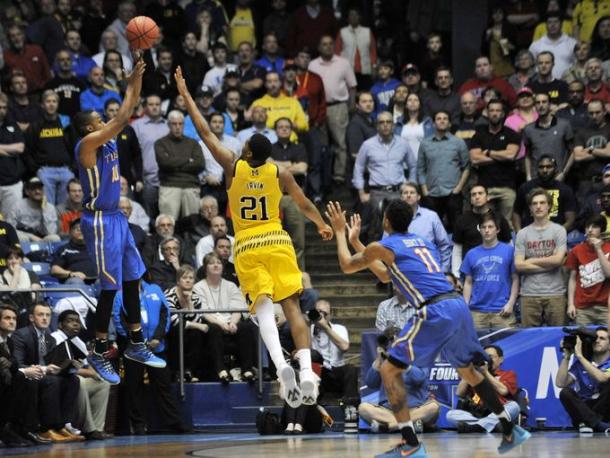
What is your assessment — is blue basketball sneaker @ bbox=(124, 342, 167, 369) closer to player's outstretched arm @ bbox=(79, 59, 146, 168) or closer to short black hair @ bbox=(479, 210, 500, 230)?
player's outstretched arm @ bbox=(79, 59, 146, 168)

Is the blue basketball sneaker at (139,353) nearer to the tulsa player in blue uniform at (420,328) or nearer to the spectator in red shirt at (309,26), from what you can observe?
the tulsa player in blue uniform at (420,328)

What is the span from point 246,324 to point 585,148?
6076 millimetres

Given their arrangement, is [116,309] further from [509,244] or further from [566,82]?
[566,82]

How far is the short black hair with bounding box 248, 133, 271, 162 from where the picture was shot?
492 inches

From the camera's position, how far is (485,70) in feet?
71.7

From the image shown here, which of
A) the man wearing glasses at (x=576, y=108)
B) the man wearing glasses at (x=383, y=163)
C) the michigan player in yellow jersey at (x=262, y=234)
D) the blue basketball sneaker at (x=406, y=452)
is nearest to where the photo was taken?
the blue basketball sneaker at (x=406, y=452)

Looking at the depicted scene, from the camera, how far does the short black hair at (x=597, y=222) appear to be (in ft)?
56.8

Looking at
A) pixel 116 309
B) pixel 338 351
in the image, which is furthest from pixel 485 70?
pixel 116 309

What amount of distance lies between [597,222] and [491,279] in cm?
162

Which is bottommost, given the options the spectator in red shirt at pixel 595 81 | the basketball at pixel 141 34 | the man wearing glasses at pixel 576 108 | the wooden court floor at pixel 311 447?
the wooden court floor at pixel 311 447

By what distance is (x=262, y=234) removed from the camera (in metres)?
12.7

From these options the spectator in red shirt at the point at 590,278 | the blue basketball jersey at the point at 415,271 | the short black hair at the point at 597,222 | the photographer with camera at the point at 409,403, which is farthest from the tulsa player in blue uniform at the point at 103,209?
the short black hair at the point at 597,222

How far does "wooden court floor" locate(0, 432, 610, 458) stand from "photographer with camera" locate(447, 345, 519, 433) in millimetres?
298

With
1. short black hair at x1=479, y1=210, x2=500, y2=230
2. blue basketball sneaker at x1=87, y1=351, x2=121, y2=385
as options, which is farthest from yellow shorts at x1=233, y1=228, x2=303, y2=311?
short black hair at x1=479, y1=210, x2=500, y2=230
